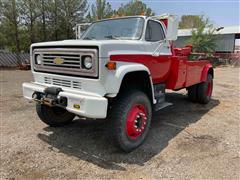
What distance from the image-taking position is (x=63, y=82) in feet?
13.3

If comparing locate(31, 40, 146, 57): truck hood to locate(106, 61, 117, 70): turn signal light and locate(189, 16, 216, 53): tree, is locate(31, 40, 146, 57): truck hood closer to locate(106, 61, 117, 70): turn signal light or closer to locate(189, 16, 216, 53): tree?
locate(106, 61, 117, 70): turn signal light

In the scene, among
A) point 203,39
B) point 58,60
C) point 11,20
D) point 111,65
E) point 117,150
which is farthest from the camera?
point 203,39

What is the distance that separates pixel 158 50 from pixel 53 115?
2499 mm

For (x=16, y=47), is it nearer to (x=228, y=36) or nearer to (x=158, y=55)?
(x=158, y=55)

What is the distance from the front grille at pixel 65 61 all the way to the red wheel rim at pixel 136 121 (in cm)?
98

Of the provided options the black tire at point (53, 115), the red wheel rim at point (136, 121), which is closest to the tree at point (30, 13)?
the black tire at point (53, 115)

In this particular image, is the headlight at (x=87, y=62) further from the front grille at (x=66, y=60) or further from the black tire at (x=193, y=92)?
the black tire at (x=193, y=92)

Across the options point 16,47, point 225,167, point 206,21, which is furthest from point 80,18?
point 225,167

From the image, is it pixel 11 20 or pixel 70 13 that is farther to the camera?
pixel 70 13

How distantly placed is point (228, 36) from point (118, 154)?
30303 mm

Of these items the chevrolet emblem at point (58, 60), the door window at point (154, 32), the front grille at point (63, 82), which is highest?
the door window at point (154, 32)

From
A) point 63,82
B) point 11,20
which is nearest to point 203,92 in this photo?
point 63,82

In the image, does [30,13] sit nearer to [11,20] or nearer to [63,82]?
[11,20]

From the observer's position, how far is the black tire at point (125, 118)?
382 cm
